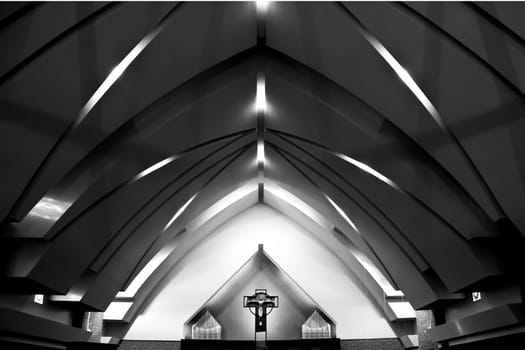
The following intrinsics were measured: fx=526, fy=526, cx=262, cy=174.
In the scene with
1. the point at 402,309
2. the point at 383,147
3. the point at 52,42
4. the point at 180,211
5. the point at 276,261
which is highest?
the point at 180,211

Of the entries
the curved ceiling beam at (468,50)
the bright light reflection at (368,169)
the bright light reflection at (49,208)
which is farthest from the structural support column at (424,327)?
the bright light reflection at (49,208)

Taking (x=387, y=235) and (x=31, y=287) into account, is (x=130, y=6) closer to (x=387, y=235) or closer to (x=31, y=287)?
(x=31, y=287)

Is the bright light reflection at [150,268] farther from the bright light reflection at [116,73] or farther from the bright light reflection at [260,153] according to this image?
the bright light reflection at [116,73]

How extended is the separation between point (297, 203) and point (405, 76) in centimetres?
1189

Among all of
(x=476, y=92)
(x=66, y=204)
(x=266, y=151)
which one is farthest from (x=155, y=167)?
(x=476, y=92)

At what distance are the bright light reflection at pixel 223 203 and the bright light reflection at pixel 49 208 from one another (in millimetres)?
9526

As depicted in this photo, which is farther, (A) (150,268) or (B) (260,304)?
(A) (150,268)

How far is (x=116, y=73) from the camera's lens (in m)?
9.41

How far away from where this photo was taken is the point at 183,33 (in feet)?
31.1

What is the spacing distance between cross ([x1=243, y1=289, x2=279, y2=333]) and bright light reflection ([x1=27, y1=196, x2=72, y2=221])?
1053 centimetres

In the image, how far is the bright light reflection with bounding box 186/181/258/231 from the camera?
67.3ft

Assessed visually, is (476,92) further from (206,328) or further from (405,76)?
(206,328)

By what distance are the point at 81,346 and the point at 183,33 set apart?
27.7ft

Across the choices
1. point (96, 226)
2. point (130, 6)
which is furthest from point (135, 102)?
point (96, 226)
